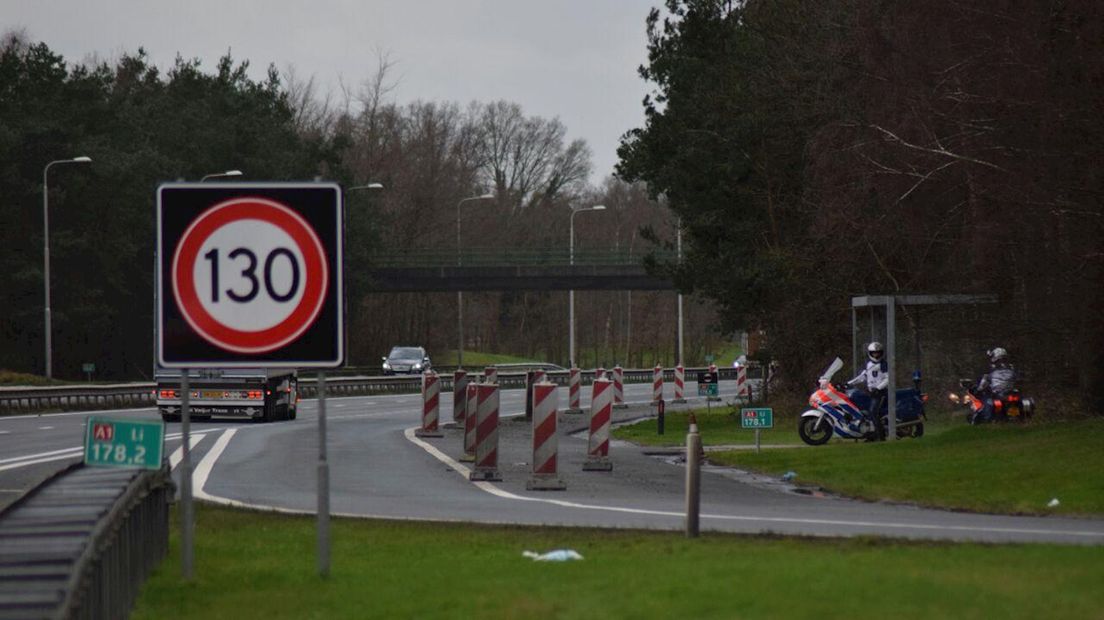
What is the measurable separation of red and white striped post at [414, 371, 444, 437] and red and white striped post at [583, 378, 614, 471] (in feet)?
36.5

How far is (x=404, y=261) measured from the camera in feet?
318

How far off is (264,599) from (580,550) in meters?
3.02

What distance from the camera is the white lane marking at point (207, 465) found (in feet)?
74.2

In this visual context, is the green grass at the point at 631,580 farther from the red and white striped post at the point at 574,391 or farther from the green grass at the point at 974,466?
the red and white striped post at the point at 574,391

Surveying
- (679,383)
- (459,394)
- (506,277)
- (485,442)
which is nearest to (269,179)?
(506,277)

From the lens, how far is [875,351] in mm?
32281

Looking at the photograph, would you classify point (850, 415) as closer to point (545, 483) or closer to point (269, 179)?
point (545, 483)

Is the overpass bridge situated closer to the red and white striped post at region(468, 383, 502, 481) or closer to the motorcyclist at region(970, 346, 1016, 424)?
the motorcyclist at region(970, 346, 1016, 424)

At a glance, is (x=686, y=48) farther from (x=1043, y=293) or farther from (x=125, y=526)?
(x=125, y=526)

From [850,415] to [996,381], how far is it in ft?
7.78

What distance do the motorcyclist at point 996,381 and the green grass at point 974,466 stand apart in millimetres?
1436

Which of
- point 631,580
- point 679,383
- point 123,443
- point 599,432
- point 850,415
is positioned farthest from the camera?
point 679,383

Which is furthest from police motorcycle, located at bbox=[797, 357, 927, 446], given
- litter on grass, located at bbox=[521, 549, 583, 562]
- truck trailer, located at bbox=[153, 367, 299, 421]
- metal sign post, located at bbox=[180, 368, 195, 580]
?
metal sign post, located at bbox=[180, 368, 195, 580]

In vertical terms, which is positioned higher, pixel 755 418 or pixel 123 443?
pixel 123 443
